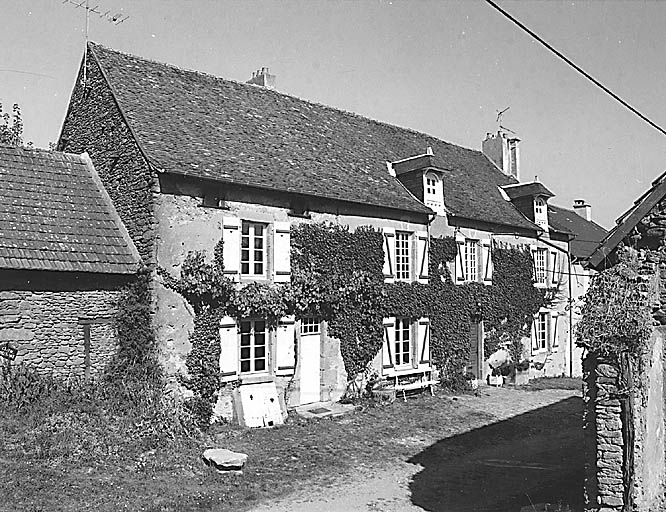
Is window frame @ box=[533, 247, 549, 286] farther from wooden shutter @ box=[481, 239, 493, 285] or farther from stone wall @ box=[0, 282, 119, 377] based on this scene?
stone wall @ box=[0, 282, 119, 377]

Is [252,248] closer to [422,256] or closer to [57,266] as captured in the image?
[57,266]

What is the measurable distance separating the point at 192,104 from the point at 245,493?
1116cm

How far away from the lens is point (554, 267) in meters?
27.2

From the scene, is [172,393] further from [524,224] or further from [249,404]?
[524,224]

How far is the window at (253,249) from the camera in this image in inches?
645

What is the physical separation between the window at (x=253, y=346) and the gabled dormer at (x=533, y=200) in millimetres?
14501

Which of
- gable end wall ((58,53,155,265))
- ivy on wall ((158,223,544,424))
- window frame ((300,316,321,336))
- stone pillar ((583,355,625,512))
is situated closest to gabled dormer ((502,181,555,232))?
ivy on wall ((158,223,544,424))

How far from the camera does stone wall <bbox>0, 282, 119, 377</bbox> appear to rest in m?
13.5

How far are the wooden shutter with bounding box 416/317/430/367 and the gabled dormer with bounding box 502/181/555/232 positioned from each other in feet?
27.7

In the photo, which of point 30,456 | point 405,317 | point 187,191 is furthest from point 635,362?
point 405,317

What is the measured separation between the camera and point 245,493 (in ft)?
36.0

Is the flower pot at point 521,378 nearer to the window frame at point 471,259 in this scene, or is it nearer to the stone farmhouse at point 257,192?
the stone farmhouse at point 257,192

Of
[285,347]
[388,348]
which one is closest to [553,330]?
[388,348]

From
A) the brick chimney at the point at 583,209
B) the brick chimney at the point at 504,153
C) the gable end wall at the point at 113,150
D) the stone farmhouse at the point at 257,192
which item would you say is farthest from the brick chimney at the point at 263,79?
the brick chimney at the point at 583,209
